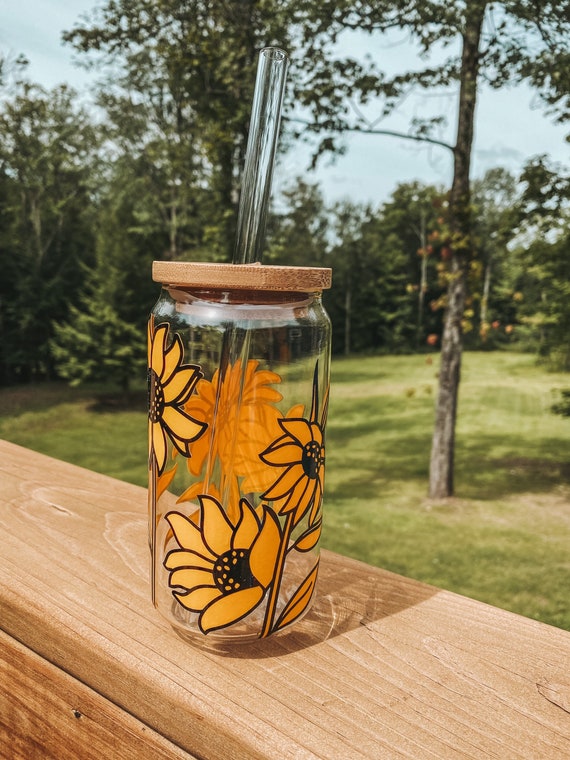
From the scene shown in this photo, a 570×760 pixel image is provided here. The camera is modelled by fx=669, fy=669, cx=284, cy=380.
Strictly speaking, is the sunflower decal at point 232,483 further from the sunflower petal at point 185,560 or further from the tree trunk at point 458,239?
the tree trunk at point 458,239

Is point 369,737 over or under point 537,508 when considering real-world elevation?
over

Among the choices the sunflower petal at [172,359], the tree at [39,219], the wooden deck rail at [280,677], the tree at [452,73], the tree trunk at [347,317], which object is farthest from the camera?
the tree trunk at [347,317]

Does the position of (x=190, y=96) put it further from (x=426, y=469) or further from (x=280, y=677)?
(x=280, y=677)

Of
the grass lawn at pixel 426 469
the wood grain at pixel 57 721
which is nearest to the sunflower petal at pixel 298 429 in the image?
the wood grain at pixel 57 721

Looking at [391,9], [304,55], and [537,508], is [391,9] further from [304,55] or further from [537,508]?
[537,508]

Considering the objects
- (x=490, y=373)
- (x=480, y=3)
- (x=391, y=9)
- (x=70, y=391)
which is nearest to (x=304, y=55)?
(x=391, y=9)

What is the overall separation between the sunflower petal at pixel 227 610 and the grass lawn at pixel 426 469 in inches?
220

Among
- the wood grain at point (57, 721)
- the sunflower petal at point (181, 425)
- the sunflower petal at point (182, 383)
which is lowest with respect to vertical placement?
the wood grain at point (57, 721)

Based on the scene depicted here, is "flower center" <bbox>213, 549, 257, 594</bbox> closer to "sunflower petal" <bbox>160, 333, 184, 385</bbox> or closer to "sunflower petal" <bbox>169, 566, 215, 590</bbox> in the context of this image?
"sunflower petal" <bbox>169, 566, 215, 590</bbox>

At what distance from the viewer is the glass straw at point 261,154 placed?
603mm

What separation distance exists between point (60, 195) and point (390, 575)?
17743 millimetres

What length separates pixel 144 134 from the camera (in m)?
14.5

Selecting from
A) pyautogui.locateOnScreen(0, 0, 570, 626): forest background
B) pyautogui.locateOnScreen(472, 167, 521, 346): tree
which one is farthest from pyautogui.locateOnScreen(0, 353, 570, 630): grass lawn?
pyautogui.locateOnScreen(472, 167, 521, 346): tree

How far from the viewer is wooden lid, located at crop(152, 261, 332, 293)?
51 centimetres
